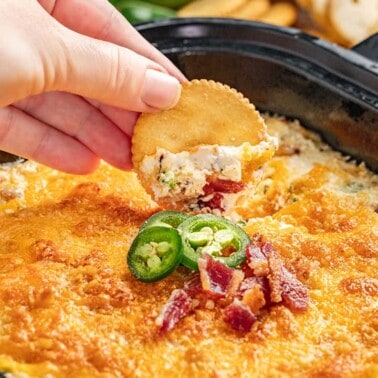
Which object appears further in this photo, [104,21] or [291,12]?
[291,12]

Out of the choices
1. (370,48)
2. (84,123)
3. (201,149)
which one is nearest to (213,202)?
(201,149)

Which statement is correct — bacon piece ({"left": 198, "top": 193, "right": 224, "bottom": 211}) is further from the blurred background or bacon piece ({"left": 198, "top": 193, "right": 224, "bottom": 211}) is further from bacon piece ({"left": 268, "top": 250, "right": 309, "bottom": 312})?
the blurred background

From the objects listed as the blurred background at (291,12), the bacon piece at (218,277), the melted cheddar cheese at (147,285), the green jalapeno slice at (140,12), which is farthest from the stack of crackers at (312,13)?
the bacon piece at (218,277)

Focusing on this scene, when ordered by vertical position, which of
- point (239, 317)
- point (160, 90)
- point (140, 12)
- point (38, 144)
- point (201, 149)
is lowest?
point (140, 12)

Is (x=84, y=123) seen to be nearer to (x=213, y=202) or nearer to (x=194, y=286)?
(x=213, y=202)

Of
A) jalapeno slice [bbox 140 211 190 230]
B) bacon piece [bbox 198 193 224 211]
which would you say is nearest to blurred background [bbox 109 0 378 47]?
bacon piece [bbox 198 193 224 211]

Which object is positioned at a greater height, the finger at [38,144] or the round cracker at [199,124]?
the round cracker at [199,124]

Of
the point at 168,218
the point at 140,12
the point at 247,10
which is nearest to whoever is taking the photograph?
the point at 168,218

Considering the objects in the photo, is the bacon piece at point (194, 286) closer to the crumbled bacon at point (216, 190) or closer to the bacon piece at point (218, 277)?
the bacon piece at point (218, 277)
